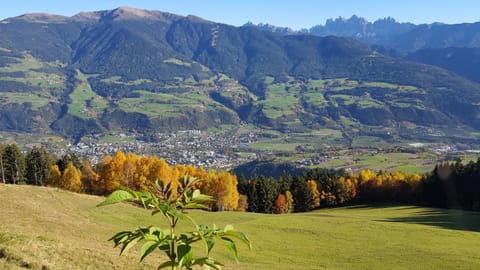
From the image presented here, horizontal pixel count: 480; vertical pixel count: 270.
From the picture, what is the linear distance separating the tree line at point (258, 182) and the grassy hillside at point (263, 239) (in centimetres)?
2531

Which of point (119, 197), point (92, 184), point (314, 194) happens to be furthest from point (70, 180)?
point (119, 197)

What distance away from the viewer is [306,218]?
7962 cm

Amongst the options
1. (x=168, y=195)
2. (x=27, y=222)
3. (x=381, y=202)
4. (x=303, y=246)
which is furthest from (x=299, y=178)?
(x=168, y=195)

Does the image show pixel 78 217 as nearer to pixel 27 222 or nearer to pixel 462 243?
pixel 27 222

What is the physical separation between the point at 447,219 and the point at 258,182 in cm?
4667

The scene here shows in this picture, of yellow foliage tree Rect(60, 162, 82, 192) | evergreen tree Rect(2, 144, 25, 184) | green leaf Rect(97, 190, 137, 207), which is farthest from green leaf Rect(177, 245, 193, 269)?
evergreen tree Rect(2, 144, 25, 184)

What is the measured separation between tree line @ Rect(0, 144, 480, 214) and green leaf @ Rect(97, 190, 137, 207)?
82.6 m

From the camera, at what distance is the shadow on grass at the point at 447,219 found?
7641 centimetres

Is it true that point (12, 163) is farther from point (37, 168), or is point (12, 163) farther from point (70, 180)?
point (70, 180)

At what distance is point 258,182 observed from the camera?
117 meters

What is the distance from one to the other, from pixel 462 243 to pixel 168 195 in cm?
6310

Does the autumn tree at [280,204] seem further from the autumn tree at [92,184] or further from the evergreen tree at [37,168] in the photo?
the evergreen tree at [37,168]

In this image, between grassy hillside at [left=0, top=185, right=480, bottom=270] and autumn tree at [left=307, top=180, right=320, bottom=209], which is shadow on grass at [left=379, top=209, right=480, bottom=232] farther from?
autumn tree at [left=307, top=180, right=320, bottom=209]

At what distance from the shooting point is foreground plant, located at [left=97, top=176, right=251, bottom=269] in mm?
4465
